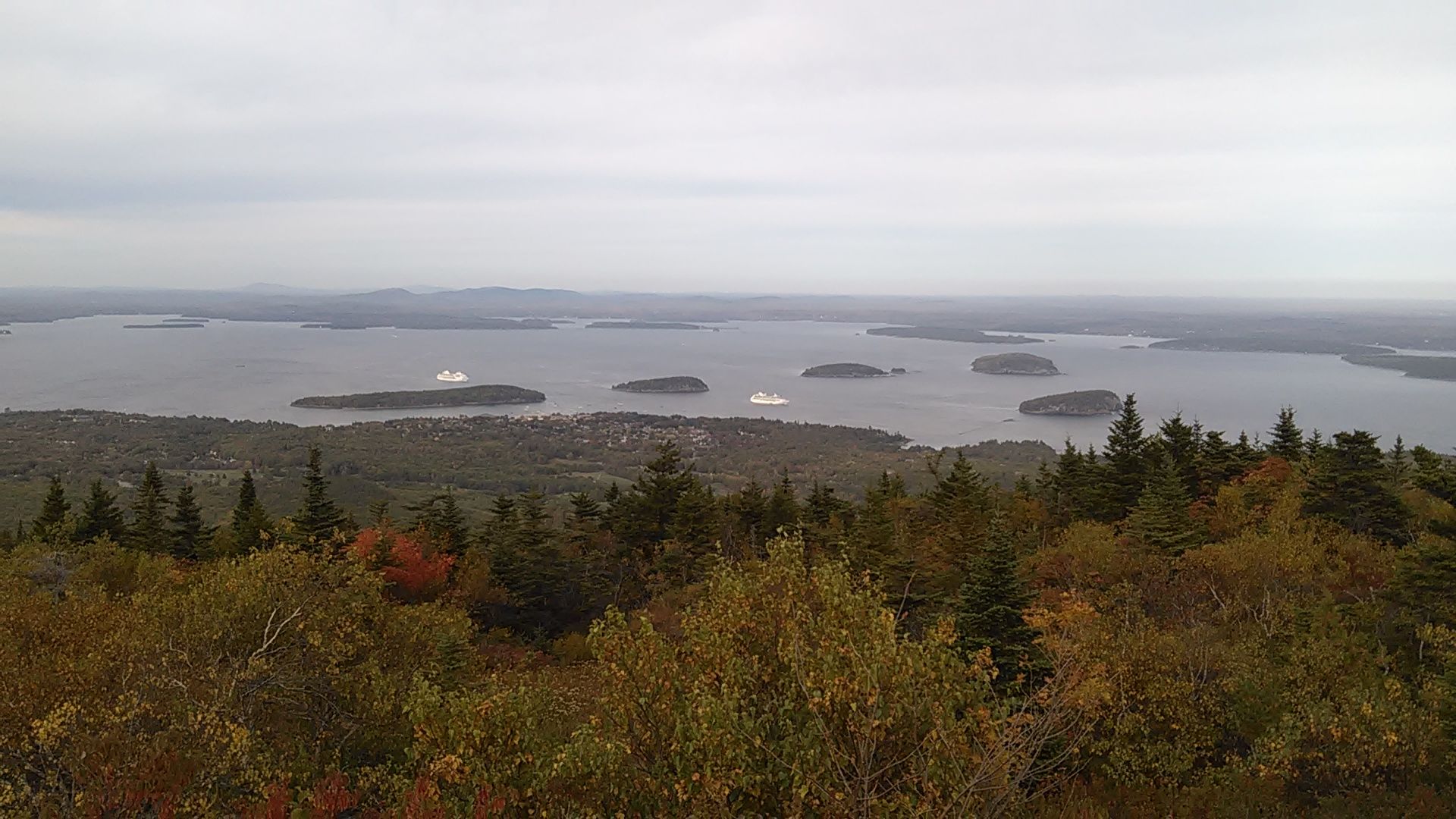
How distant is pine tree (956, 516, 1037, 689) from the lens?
1362 cm

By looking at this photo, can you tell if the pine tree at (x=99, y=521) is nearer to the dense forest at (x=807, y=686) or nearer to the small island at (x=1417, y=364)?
the dense forest at (x=807, y=686)

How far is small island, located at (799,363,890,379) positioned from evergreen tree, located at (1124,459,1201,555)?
11580cm

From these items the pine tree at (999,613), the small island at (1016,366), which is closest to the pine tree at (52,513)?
the pine tree at (999,613)

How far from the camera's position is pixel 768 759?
6.46 meters

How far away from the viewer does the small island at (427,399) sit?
107312mm

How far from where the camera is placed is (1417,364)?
102 m

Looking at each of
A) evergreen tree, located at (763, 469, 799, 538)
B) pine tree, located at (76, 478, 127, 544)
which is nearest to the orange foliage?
pine tree, located at (76, 478, 127, 544)

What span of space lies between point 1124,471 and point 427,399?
99.5m

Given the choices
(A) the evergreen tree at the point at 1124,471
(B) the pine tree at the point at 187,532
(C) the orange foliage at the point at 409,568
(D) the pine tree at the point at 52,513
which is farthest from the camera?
(A) the evergreen tree at the point at 1124,471

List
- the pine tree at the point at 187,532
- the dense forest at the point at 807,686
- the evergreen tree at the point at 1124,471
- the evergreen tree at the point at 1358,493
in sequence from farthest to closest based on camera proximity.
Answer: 1. the evergreen tree at the point at 1124,471
2. the pine tree at the point at 187,532
3. the evergreen tree at the point at 1358,493
4. the dense forest at the point at 807,686

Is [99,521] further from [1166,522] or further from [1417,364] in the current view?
[1417,364]

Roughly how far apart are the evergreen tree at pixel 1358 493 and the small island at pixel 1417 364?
305 feet

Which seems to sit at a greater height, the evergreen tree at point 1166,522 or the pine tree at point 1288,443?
the pine tree at point 1288,443

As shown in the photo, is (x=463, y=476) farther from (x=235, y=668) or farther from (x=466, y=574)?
(x=235, y=668)
